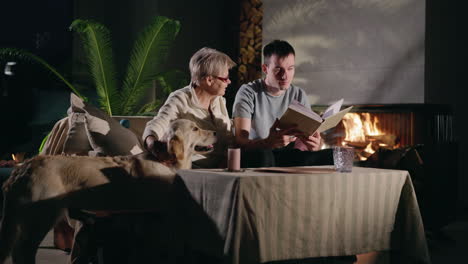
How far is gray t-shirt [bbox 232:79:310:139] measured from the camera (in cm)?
334

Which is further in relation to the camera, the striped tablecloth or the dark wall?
the dark wall

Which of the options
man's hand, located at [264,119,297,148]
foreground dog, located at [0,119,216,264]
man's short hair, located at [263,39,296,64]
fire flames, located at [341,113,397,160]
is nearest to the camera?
foreground dog, located at [0,119,216,264]

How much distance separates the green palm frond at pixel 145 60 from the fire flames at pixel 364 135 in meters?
2.44

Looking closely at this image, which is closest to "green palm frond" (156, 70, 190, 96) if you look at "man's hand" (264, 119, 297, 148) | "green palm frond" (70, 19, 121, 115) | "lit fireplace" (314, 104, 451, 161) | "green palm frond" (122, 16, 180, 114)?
"green palm frond" (122, 16, 180, 114)

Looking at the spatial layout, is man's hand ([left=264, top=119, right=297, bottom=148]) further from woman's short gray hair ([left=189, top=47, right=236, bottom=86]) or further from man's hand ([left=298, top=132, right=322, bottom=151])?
woman's short gray hair ([left=189, top=47, right=236, bottom=86])

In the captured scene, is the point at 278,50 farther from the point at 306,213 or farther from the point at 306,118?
the point at 306,213

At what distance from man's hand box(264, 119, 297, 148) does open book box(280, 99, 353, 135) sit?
0.03m

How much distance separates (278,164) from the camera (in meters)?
3.07

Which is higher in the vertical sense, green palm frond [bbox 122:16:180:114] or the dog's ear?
Result: green palm frond [bbox 122:16:180:114]

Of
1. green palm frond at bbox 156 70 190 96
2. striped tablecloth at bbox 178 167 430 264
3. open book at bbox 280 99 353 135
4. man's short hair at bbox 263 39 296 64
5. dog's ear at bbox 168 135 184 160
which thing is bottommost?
striped tablecloth at bbox 178 167 430 264

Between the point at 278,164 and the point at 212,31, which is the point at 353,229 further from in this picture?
the point at 212,31

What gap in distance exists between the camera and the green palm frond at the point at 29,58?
591 cm

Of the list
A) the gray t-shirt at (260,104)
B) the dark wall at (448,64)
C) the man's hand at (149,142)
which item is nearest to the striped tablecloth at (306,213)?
the man's hand at (149,142)

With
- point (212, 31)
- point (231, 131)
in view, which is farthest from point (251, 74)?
point (231, 131)
